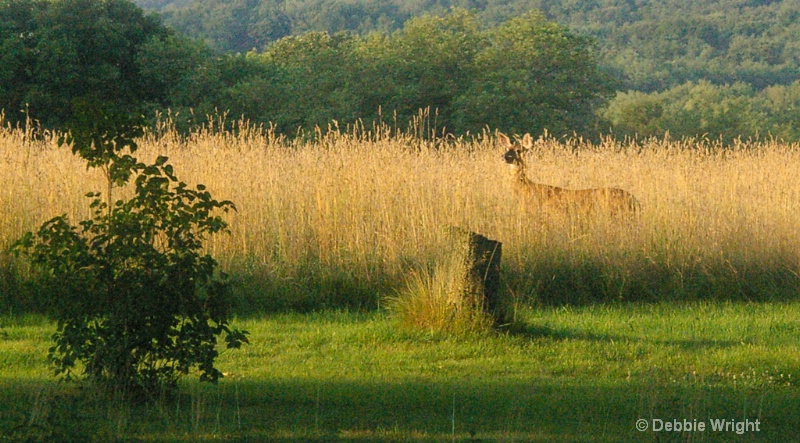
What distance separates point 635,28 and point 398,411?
3128 inches

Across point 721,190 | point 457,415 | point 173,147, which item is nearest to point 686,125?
point 721,190

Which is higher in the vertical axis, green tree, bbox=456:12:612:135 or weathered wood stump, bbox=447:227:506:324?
green tree, bbox=456:12:612:135

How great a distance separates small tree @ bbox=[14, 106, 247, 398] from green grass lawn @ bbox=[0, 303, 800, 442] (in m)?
0.24

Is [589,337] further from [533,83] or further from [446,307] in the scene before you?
[533,83]

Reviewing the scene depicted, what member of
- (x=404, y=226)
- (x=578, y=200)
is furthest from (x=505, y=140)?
(x=404, y=226)

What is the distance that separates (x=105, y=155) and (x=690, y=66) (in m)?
73.1

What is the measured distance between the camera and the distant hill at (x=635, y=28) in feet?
243

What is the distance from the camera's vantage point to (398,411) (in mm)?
6492

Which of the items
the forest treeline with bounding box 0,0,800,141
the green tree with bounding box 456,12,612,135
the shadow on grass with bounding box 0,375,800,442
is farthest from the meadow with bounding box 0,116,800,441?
the green tree with bounding box 456,12,612,135

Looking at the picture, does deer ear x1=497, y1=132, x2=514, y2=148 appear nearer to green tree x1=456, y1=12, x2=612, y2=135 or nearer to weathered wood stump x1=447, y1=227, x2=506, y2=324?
weathered wood stump x1=447, y1=227, x2=506, y2=324

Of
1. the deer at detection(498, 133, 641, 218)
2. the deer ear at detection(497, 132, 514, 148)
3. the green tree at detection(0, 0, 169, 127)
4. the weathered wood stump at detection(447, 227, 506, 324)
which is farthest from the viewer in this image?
the green tree at detection(0, 0, 169, 127)

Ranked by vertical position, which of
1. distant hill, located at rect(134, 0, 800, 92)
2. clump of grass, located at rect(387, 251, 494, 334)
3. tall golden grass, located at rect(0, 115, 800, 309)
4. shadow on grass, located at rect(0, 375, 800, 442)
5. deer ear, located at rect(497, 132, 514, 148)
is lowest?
shadow on grass, located at rect(0, 375, 800, 442)

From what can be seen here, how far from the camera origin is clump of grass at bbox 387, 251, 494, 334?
9.38m

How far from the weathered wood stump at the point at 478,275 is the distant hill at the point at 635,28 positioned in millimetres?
62000
